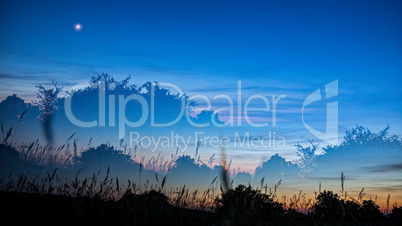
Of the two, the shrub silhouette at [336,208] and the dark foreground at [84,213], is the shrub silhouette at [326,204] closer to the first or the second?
the shrub silhouette at [336,208]

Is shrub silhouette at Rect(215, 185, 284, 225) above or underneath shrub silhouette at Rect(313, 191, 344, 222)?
above

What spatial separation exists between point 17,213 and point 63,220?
6.12 ft

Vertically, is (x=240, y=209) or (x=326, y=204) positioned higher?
(x=240, y=209)

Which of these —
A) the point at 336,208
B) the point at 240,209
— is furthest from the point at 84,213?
the point at 336,208

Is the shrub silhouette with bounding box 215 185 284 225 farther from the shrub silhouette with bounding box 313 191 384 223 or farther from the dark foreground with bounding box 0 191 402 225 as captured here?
the shrub silhouette with bounding box 313 191 384 223

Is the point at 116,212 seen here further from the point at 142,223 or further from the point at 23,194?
the point at 23,194

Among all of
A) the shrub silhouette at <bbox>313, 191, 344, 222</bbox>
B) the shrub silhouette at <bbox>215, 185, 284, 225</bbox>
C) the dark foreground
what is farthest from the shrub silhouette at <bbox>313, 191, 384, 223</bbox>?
the dark foreground

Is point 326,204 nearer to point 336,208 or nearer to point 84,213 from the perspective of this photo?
point 336,208

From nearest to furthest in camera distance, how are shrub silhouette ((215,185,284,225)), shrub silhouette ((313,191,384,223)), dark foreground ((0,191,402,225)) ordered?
shrub silhouette ((215,185,284,225)), dark foreground ((0,191,402,225)), shrub silhouette ((313,191,384,223))

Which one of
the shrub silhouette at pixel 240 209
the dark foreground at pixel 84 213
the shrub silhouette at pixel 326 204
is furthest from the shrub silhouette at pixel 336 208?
the dark foreground at pixel 84 213

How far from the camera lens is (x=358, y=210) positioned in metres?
21.7

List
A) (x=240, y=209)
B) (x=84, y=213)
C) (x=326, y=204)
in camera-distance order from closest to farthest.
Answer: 1. (x=84, y=213)
2. (x=240, y=209)
3. (x=326, y=204)

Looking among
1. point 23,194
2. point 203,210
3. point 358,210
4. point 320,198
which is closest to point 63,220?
point 23,194

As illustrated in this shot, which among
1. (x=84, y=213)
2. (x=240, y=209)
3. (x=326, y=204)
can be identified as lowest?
(x=326, y=204)
